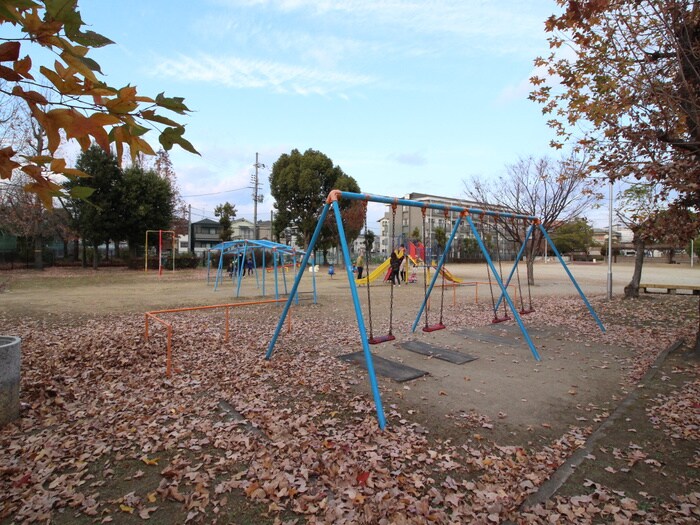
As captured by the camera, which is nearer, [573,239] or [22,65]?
[22,65]

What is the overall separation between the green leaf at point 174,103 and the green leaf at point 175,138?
2.9 inches

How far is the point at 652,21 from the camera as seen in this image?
550 centimetres

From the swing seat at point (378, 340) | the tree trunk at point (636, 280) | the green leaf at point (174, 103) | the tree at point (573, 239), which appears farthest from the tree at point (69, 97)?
the tree at point (573, 239)

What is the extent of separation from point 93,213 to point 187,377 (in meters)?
24.6

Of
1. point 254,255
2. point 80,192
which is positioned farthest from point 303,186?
point 80,192

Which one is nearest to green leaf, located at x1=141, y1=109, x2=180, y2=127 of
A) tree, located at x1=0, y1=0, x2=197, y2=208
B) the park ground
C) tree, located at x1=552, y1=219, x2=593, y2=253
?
tree, located at x1=0, y1=0, x2=197, y2=208

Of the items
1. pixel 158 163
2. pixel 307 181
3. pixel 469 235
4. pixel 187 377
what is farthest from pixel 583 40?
pixel 469 235

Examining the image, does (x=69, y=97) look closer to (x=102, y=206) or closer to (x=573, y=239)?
(x=102, y=206)

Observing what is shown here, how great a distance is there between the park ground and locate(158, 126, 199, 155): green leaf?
92.6 inches

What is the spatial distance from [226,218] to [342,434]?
127 ft

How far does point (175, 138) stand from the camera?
53.4 inches

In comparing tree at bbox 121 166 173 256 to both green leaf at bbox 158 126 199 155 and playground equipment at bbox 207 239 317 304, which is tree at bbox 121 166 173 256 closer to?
playground equipment at bbox 207 239 317 304

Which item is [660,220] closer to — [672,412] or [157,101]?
[672,412]

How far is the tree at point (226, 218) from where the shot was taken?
38781 mm
